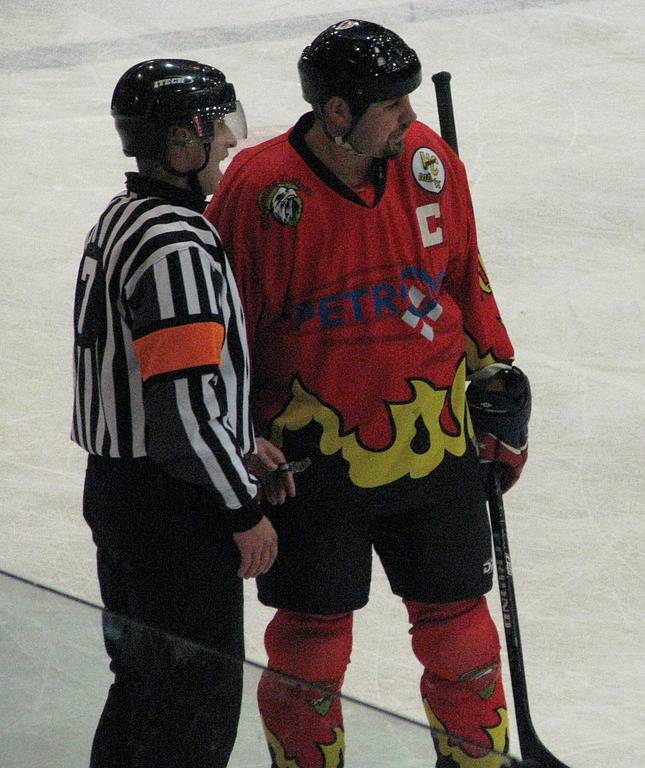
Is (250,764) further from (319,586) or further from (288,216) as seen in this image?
(288,216)

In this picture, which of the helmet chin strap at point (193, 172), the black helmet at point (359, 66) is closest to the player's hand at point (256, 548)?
the helmet chin strap at point (193, 172)

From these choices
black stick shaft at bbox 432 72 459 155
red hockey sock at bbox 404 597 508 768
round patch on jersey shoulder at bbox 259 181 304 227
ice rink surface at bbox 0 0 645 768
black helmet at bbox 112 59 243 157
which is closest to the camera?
black helmet at bbox 112 59 243 157

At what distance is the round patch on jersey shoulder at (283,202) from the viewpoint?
166 centimetres

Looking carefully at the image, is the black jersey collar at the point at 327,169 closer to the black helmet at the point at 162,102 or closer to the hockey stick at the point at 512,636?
the black helmet at the point at 162,102

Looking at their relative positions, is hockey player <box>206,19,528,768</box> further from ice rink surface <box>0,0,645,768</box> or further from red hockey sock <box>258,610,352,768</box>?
ice rink surface <box>0,0,645,768</box>

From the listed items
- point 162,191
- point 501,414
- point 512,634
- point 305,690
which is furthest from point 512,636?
point 162,191

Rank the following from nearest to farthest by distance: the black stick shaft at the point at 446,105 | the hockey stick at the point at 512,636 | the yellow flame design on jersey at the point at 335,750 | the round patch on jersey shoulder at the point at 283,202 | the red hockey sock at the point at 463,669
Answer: the yellow flame design on jersey at the point at 335,750 < the round patch on jersey shoulder at the point at 283,202 < the red hockey sock at the point at 463,669 < the hockey stick at the point at 512,636 < the black stick shaft at the point at 446,105

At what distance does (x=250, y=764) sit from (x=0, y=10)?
532cm

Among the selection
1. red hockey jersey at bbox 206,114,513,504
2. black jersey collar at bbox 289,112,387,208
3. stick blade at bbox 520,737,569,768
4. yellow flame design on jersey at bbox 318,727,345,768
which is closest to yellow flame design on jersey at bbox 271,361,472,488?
red hockey jersey at bbox 206,114,513,504

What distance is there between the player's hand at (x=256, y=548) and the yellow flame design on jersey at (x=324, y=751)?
21 cm

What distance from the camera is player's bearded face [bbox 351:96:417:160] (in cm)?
166

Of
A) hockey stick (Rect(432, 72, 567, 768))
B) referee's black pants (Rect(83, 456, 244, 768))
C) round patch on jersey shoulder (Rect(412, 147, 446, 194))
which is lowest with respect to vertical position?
hockey stick (Rect(432, 72, 567, 768))

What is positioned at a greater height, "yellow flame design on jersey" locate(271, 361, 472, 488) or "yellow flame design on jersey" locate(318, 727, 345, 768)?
"yellow flame design on jersey" locate(271, 361, 472, 488)

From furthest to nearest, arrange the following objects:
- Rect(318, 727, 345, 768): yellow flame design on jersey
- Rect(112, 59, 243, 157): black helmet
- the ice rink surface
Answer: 1. the ice rink surface
2. Rect(112, 59, 243, 157): black helmet
3. Rect(318, 727, 345, 768): yellow flame design on jersey
